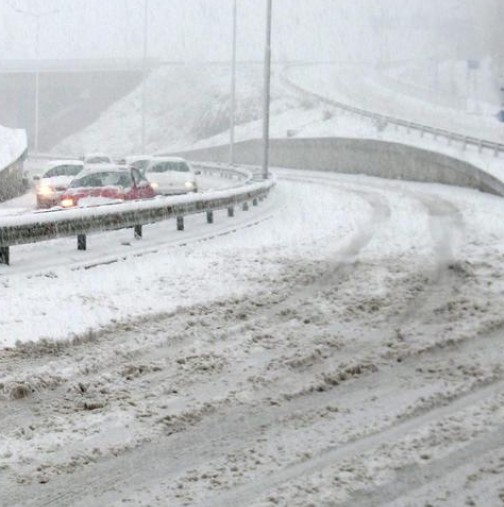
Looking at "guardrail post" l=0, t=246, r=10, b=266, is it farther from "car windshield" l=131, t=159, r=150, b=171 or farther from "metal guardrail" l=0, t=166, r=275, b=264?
"car windshield" l=131, t=159, r=150, b=171

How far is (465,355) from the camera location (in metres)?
8.78

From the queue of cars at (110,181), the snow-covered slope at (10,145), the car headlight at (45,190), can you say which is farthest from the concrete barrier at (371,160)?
the snow-covered slope at (10,145)

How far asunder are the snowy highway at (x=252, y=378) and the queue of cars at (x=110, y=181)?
6783 millimetres

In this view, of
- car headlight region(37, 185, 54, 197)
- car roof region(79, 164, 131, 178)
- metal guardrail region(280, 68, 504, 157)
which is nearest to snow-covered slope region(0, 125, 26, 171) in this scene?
car headlight region(37, 185, 54, 197)

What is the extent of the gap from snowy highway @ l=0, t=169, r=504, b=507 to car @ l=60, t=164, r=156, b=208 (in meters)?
6.66

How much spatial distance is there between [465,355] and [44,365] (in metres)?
3.89

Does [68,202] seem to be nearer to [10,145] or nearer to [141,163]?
[141,163]

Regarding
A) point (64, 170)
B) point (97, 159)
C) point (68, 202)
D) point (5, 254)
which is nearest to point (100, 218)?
point (5, 254)

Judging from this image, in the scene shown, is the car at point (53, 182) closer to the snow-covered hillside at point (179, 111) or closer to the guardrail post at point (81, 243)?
the guardrail post at point (81, 243)

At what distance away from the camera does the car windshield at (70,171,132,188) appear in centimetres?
2314

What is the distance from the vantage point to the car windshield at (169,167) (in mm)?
30328

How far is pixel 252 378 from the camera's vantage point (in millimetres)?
7992

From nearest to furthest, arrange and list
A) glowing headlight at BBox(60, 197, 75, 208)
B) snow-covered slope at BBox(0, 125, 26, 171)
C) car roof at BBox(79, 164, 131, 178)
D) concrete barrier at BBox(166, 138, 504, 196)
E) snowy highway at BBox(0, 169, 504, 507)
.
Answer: snowy highway at BBox(0, 169, 504, 507) → glowing headlight at BBox(60, 197, 75, 208) → car roof at BBox(79, 164, 131, 178) → concrete barrier at BBox(166, 138, 504, 196) → snow-covered slope at BBox(0, 125, 26, 171)

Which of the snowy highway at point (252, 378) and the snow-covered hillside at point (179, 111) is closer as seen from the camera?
the snowy highway at point (252, 378)
